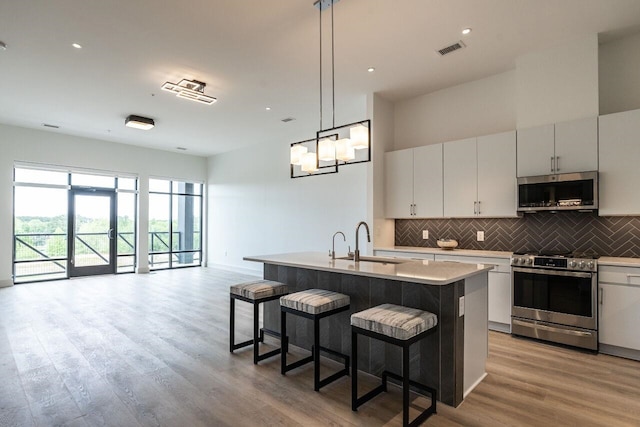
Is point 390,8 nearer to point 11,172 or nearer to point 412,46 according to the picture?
point 412,46

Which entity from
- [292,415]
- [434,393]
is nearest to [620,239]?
[434,393]

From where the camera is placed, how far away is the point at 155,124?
263 inches

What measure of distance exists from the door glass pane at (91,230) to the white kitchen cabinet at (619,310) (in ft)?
29.9

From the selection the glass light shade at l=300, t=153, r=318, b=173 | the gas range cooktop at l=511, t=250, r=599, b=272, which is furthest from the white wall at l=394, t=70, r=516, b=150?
the glass light shade at l=300, t=153, r=318, b=173

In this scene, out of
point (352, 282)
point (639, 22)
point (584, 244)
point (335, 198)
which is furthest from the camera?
point (335, 198)

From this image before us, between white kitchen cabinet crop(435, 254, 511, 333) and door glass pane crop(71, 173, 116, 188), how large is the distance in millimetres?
8123

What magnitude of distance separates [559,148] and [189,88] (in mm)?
4500

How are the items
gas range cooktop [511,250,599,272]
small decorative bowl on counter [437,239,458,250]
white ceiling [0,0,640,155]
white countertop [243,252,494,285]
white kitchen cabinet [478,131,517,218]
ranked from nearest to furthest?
1. white countertop [243,252,494,285]
2. white ceiling [0,0,640,155]
3. gas range cooktop [511,250,599,272]
4. white kitchen cabinet [478,131,517,218]
5. small decorative bowl on counter [437,239,458,250]

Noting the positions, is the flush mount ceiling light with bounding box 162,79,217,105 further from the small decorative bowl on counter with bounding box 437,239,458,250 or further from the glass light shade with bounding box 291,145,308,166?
the small decorative bowl on counter with bounding box 437,239,458,250

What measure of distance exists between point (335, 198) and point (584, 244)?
3.74m

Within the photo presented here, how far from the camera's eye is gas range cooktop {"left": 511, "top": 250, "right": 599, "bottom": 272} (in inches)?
130

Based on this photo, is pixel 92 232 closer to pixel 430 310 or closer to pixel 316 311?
pixel 316 311

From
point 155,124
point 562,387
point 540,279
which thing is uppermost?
point 155,124

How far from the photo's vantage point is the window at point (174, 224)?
354 inches
